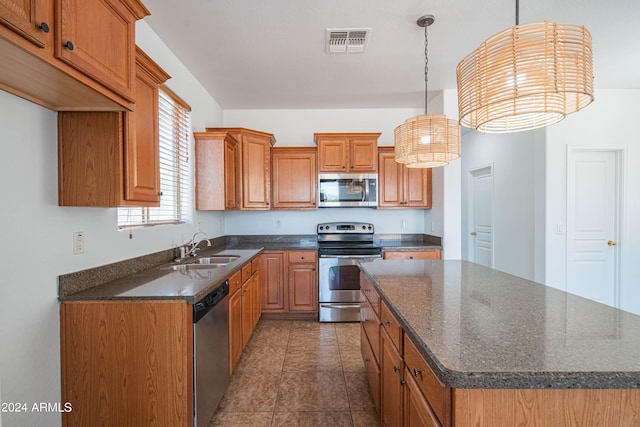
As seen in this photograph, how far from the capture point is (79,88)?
1.13 metres

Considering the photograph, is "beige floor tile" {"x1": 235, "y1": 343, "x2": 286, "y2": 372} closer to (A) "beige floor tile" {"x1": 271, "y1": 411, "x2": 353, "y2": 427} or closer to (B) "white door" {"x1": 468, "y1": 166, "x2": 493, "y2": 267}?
(A) "beige floor tile" {"x1": 271, "y1": 411, "x2": 353, "y2": 427}

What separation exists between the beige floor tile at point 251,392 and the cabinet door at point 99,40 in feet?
6.65

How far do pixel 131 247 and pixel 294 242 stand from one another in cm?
224

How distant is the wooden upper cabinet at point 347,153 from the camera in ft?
11.7

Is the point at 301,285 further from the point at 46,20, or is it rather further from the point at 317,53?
the point at 46,20

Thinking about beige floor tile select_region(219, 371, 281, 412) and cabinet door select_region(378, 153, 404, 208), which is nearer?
beige floor tile select_region(219, 371, 281, 412)

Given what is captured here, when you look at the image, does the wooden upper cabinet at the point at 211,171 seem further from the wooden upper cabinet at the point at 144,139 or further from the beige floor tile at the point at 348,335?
the beige floor tile at the point at 348,335

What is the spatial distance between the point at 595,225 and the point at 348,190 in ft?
9.80

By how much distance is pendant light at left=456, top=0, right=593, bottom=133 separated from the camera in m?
1.01

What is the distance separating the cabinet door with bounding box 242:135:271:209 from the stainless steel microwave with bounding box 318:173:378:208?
0.72 metres

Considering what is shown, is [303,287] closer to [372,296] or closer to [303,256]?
[303,256]

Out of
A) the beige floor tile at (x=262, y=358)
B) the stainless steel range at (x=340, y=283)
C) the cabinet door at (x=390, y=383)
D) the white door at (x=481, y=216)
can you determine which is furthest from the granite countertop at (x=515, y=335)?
the white door at (x=481, y=216)

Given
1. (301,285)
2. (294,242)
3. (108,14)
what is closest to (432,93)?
(294,242)

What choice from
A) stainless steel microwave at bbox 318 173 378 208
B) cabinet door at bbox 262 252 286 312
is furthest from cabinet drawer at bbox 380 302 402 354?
stainless steel microwave at bbox 318 173 378 208
